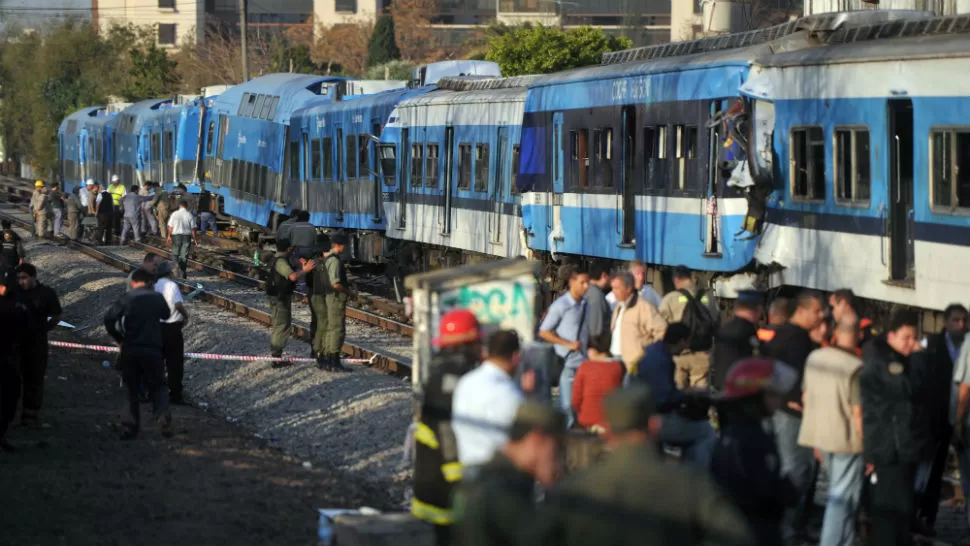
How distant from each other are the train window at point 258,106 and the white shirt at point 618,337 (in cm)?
2707

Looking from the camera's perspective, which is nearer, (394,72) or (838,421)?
(838,421)

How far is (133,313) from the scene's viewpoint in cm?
1473

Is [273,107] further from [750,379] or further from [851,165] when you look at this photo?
Result: [750,379]

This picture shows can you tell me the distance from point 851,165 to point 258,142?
2513cm

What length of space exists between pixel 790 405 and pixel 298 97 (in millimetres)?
27823

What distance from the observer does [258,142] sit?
3891cm

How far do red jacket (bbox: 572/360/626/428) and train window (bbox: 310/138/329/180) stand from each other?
23.2 metres

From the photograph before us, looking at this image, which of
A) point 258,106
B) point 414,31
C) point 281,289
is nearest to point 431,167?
point 281,289

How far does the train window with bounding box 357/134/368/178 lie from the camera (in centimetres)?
3123

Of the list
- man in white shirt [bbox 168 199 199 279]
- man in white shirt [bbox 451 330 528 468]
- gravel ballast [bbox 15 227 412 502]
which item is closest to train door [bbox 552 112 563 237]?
gravel ballast [bbox 15 227 412 502]

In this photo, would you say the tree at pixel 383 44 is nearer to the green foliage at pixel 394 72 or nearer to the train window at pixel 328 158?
the green foliage at pixel 394 72

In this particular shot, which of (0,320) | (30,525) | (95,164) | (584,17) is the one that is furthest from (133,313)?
(584,17)

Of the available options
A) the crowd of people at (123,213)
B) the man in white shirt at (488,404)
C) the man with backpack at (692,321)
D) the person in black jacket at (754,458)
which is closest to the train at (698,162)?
the man with backpack at (692,321)

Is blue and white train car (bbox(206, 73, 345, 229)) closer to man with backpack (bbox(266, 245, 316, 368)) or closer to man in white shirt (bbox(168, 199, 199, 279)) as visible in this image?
man in white shirt (bbox(168, 199, 199, 279))
